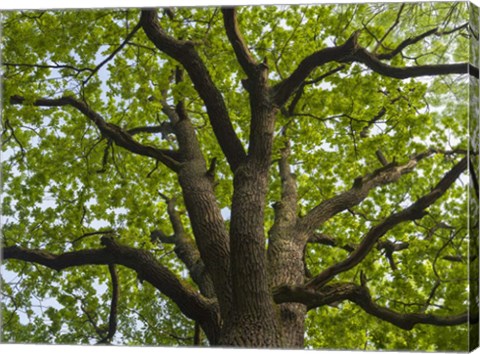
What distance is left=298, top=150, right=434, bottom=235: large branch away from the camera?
561 cm

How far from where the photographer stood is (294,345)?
5.11m

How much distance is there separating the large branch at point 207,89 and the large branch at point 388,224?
1042 millimetres

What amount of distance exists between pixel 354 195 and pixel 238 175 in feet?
3.44

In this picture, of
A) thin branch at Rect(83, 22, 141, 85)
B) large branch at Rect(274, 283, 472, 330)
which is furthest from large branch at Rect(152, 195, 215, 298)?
thin branch at Rect(83, 22, 141, 85)

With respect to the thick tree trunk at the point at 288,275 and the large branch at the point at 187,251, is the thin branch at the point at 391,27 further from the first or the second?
the large branch at the point at 187,251

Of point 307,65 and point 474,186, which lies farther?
point 307,65

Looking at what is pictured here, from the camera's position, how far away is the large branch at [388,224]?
16.6ft

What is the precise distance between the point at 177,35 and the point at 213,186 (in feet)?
3.98

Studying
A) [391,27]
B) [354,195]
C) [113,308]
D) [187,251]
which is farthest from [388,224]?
[113,308]

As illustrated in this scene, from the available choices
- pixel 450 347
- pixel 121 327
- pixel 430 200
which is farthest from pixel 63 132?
pixel 450 347

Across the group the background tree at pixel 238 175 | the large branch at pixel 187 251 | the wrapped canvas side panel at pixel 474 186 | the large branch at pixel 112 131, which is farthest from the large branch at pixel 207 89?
the wrapped canvas side panel at pixel 474 186

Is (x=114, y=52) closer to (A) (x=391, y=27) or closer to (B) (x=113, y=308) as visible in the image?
(B) (x=113, y=308)

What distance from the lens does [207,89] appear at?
18.1 ft

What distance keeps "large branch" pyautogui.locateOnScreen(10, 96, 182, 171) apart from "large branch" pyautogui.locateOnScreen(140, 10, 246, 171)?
569 millimetres
